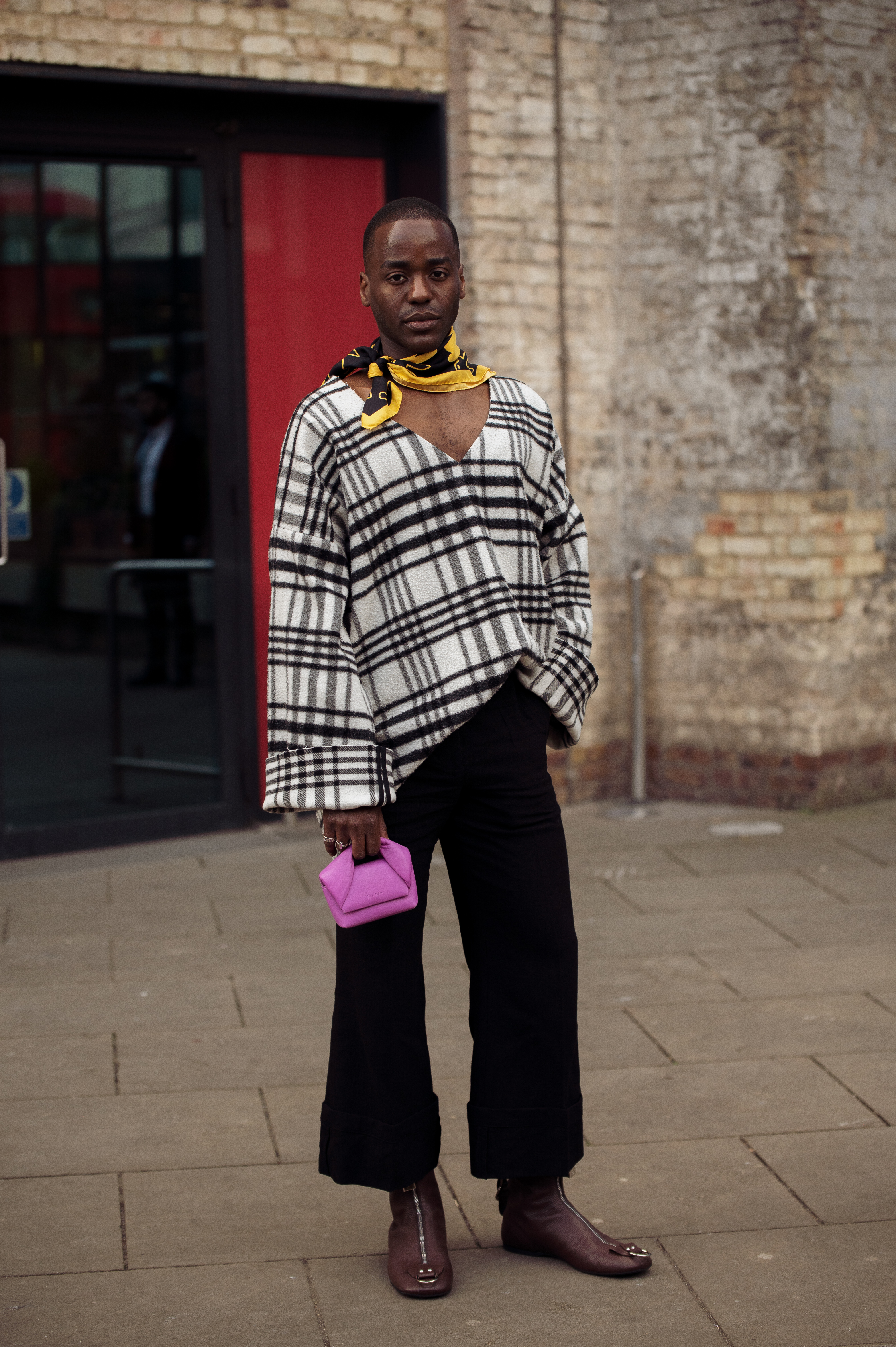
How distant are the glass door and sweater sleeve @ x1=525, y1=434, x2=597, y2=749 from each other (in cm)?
389

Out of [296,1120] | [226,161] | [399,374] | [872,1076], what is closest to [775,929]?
[872,1076]

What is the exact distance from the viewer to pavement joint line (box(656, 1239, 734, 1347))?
285 cm

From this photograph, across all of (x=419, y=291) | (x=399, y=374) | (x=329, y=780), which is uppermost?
(x=419, y=291)

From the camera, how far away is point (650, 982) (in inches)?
193

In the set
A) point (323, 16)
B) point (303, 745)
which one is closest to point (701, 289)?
point (323, 16)

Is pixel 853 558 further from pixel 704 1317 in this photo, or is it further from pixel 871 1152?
pixel 704 1317

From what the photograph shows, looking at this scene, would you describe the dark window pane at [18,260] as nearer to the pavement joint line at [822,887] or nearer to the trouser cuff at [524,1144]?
the pavement joint line at [822,887]

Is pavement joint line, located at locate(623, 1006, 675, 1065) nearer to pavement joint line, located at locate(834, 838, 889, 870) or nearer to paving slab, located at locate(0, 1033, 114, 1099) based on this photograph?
paving slab, located at locate(0, 1033, 114, 1099)

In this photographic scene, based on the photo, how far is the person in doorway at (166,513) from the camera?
688 cm

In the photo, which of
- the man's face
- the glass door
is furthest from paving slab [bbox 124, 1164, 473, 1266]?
the glass door

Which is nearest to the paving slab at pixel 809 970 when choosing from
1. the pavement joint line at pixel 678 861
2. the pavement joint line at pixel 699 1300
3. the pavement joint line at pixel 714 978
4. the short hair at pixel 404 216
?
the pavement joint line at pixel 714 978

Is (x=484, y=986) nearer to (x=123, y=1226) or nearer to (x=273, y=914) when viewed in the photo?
(x=123, y=1226)

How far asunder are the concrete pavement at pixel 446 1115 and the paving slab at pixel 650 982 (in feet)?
0.04

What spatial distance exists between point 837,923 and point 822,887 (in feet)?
1.56
